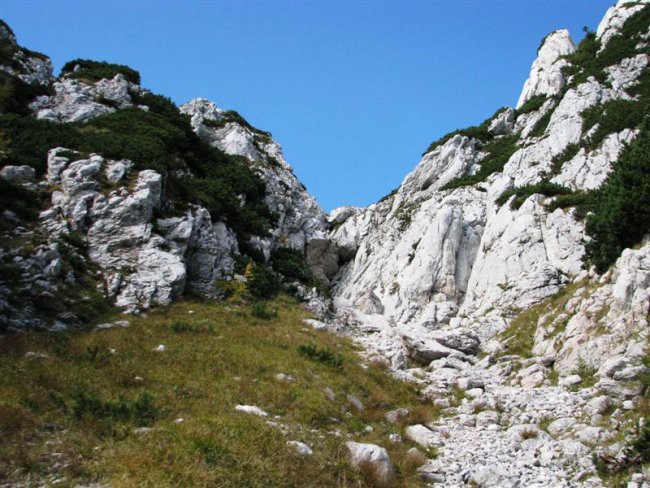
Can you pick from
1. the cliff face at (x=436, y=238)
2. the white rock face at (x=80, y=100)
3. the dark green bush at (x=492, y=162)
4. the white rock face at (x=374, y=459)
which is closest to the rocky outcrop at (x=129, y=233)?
the cliff face at (x=436, y=238)

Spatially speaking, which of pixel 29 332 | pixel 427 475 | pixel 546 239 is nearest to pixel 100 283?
pixel 29 332

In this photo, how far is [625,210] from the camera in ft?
64.5

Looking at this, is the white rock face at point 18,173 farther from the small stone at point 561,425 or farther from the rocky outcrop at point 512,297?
the small stone at point 561,425

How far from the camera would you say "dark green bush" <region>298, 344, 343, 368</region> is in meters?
18.3

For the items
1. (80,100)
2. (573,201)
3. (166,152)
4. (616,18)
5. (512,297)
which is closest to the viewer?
(512,297)

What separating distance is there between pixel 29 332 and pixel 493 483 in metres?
14.8

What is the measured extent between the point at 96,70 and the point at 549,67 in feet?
152

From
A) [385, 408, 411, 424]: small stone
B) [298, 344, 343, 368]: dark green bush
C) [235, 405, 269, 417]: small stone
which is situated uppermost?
[298, 344, 343, 368]: dark green bush

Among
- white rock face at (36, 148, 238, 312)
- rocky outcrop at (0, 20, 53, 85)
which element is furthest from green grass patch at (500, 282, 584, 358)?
rocky outcrop at (0, 20, 53, 85)

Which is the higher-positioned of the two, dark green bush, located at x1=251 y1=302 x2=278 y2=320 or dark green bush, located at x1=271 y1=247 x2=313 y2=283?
dark green bush, located at x1=271 y1=247 x2=313 y2=283

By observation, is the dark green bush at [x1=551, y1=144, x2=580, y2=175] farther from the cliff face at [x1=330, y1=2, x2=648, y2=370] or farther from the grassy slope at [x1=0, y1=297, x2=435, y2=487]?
the grassy slope at [x1=0, y1=297, x2=435, y2=487]

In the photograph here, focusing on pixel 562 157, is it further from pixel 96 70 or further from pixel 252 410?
pixel 96 70

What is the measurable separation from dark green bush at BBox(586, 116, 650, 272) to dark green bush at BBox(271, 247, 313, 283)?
58.5 ft

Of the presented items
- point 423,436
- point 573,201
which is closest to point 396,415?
point 423,436
